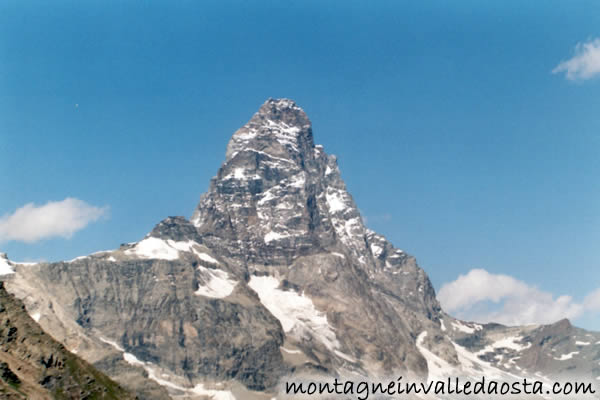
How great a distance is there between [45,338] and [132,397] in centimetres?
3561

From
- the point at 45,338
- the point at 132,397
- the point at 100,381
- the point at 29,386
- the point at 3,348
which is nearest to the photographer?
the point at 29,386

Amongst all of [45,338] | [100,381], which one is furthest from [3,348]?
[100,381]

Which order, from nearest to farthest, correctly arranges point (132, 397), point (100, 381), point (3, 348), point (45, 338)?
point (3, 348) → point (45, 338) → point (100, 381) → point (132, 397)

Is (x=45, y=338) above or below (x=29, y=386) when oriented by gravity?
above

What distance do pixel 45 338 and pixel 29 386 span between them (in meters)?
18.3

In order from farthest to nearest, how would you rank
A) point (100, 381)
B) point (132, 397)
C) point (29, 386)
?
point (132, 397) → point (100, 381) → point (29, 386)

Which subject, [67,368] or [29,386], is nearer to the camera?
[29,386]

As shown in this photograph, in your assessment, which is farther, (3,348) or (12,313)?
(12,313)

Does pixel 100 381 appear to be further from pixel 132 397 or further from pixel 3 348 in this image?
pixel 3 348

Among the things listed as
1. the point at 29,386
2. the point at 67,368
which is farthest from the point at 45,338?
the point at 29,386

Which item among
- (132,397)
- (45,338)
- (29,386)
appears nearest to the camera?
(29,386)

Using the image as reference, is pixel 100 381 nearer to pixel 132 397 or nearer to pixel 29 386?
pixel 132 397

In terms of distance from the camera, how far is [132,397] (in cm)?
15775

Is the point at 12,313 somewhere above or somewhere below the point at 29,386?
above
